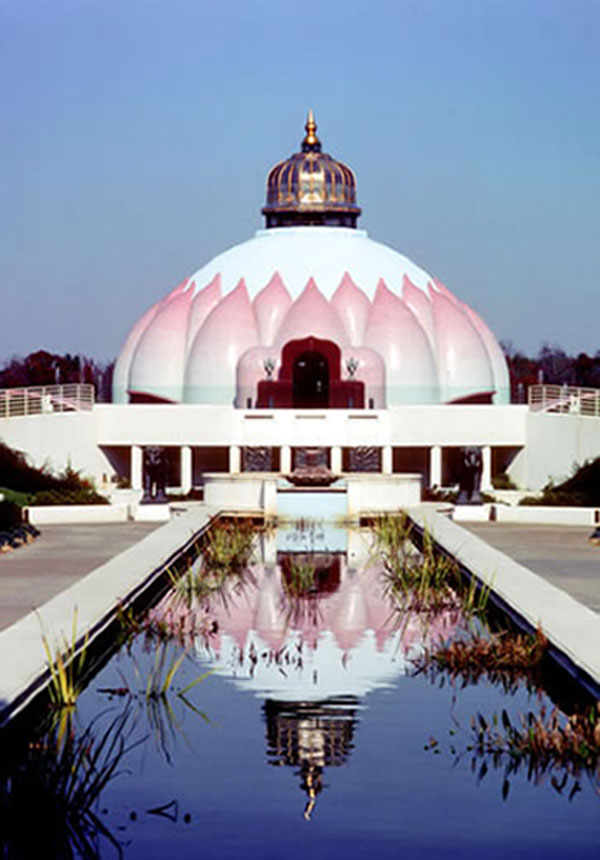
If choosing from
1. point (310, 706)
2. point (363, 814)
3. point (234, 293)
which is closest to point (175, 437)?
point (234, 293)

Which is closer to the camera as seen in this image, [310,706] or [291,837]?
[291,837]

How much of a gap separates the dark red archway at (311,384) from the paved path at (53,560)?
14.4 meters

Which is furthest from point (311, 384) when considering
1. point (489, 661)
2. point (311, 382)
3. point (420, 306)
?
point (489, 661)

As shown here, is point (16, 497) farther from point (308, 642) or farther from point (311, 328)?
point (308, 642)

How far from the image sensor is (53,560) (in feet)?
57.7

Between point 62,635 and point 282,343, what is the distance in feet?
96.3

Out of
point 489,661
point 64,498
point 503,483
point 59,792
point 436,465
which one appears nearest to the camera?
point 59,792

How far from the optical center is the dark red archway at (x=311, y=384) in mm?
38688

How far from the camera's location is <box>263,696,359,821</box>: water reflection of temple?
23.8 ft

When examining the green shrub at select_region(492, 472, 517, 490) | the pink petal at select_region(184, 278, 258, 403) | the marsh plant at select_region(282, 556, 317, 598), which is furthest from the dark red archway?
the marsh plant at select_region(282, 556, 317, 598)

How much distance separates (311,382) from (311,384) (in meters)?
0.06

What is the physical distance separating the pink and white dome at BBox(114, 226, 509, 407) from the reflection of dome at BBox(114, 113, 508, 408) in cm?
4

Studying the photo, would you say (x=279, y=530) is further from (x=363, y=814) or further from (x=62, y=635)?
(x=363, y=814)

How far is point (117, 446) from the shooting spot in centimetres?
3856
